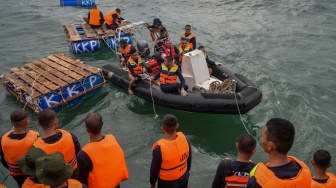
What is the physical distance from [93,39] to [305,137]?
756 centimetres

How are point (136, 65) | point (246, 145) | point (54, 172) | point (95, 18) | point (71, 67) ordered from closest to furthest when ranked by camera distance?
point (54, 172), point (246, 145), point (136, 65), point (71, 67), point (95, 18)

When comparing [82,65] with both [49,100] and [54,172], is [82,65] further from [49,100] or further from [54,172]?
[54,172]

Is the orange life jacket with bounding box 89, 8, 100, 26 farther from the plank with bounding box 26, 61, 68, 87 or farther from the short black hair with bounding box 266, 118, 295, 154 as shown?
the short black hair with bounding box 266, 118, 295, 154

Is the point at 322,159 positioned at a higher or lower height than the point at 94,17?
higher

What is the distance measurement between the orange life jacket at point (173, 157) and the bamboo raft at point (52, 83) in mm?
4469

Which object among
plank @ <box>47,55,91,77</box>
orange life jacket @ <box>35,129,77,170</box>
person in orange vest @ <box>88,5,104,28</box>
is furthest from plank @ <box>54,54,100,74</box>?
orange life jacket @ <box>35,129,77,170</box>

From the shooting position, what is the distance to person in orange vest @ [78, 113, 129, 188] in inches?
139

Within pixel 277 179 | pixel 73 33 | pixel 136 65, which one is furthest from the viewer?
pixel 73 33

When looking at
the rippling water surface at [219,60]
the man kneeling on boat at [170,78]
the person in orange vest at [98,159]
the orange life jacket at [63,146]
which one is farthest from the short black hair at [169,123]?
the man kneeling on boat at [170,78]

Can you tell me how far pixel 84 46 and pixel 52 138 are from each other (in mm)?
7760

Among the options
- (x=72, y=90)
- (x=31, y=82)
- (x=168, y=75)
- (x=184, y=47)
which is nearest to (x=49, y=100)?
(x=72, y=90)

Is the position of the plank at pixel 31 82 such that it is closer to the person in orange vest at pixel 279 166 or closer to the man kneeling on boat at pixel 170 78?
the man kneeling on boat at pixel 170 78

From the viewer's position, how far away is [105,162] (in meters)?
3.61

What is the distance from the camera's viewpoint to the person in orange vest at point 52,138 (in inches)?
146
